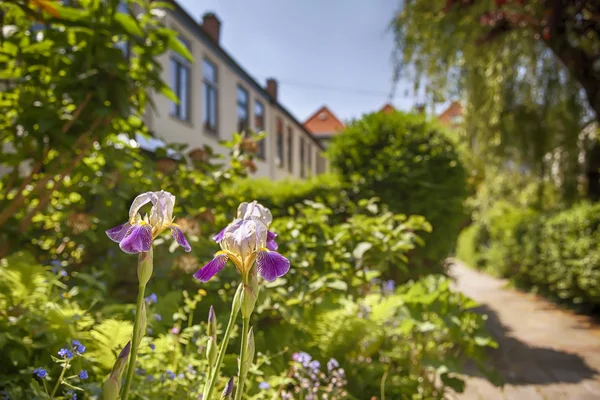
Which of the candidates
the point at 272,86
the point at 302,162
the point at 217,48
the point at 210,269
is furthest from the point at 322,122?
the point at 210,269

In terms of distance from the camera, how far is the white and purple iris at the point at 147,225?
0.84 m

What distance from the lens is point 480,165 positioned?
981cm

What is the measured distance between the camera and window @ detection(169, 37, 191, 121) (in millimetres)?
10557

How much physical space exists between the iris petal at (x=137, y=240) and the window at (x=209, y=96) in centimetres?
1193

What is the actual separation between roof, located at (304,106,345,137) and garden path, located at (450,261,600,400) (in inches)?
1010

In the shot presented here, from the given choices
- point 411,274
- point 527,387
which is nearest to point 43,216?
point 411,274

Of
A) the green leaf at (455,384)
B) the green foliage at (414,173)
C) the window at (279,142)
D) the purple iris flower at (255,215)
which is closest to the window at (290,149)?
the window at (279,142)

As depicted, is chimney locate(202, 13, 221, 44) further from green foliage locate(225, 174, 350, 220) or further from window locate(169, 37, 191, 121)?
green foliage locate(225, 174, 350, 220)

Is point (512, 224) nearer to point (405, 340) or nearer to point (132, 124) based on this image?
point (405, 340)

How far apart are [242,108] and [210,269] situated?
1519cm

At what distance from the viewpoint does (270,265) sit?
867 millimetres

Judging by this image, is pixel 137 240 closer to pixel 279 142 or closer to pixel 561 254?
pixel 561 254

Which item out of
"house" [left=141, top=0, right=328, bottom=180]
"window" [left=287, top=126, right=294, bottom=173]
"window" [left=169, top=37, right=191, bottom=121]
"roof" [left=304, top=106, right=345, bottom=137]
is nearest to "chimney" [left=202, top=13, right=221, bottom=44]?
"house" [left=141, top=0, right=328, bottom=180]

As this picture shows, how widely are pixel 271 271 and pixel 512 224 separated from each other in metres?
11.8
